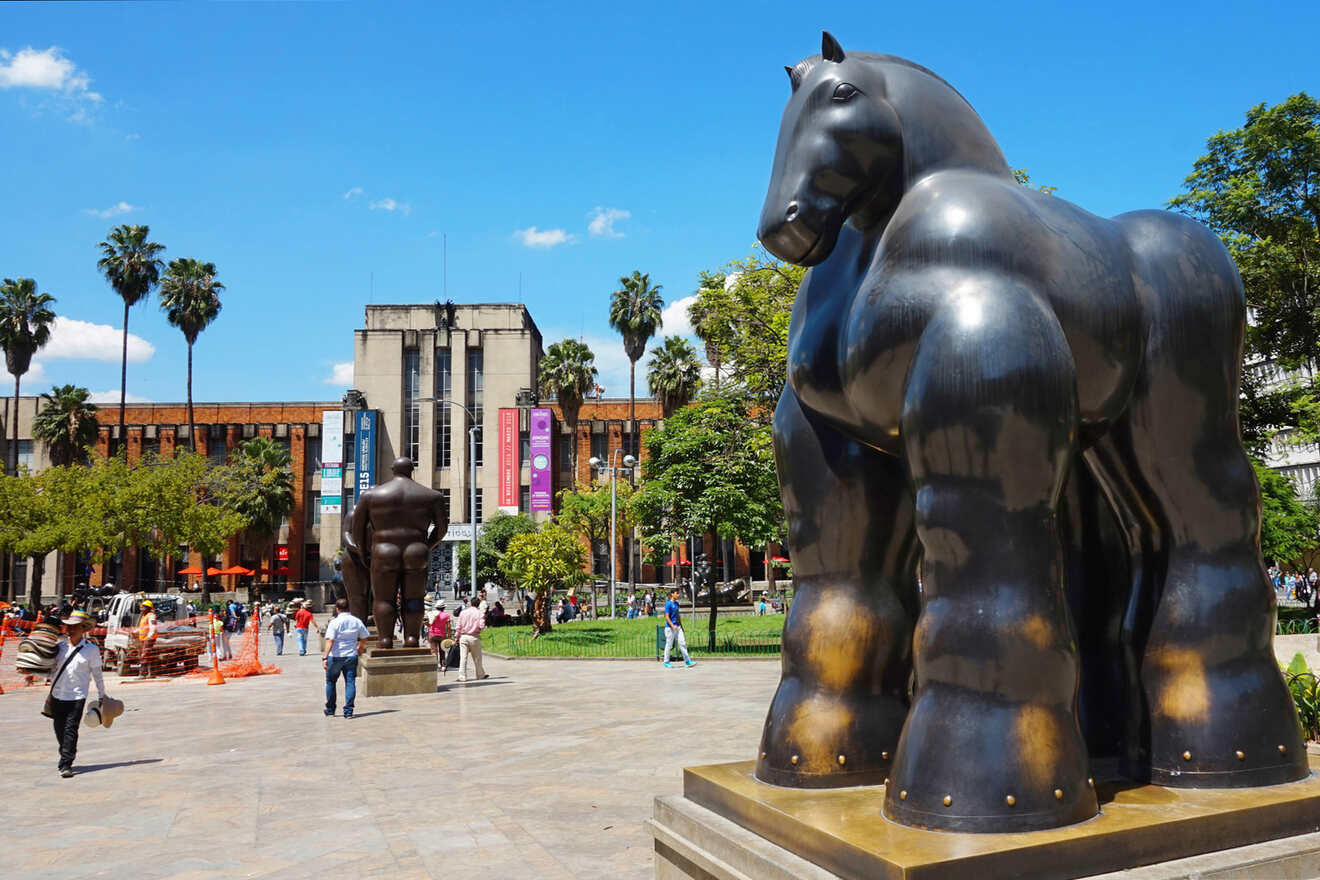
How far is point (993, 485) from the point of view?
9.70 feet

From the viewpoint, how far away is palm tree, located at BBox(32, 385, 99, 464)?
178 feet

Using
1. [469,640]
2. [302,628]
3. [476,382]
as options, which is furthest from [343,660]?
[476,382]

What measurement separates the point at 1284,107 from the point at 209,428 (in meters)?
58.2

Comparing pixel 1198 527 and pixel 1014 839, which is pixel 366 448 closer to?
pixel 1198 527

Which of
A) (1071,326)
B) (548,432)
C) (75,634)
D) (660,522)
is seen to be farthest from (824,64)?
(548,432)

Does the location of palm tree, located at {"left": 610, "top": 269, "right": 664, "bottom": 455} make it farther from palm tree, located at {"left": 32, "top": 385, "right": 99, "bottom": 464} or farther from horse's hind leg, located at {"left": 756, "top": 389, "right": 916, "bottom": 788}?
horse's hind leg, located at {"left": 756, "top": 389, "right": 916, "bottom": 788}

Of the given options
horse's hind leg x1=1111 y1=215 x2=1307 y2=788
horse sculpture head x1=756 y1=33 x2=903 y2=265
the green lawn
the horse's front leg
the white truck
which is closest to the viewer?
the horse's front leg

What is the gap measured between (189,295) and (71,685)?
47.5 metres

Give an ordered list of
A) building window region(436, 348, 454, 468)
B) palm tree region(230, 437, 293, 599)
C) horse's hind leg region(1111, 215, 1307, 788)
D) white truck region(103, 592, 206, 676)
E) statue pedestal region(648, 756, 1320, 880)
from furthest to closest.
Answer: building window region(436, 348, 454, 468), palm tree region(230, 437, 293, 599), white truck region(103, 592, 206, 676), horse's hind leg region(1111, 215, 1307, 788), statue pedestal region(648, 756, 1320, 880)

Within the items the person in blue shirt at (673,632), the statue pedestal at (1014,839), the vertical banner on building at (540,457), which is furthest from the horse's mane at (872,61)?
the vertical banner on building at (540,457)

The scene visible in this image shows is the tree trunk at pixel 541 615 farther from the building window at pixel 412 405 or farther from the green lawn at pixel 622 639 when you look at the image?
the building window at pixel 412 405

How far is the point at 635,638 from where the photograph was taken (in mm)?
27016

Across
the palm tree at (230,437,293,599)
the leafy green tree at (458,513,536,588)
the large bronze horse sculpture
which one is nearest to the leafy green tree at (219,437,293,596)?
the palm tree at (230,437,293,599)

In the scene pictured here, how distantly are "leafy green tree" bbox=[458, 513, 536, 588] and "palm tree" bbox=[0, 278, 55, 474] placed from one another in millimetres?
24593
